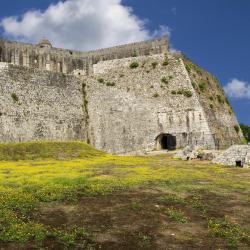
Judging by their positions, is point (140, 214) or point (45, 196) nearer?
point (140, 214)

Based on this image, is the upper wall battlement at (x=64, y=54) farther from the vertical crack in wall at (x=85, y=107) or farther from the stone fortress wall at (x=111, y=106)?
the vertical crack in wall at (x=85, y=107)

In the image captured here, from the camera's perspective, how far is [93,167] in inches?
1250

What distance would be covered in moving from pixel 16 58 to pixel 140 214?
54.8 meters

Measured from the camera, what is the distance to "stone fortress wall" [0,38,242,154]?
162ft

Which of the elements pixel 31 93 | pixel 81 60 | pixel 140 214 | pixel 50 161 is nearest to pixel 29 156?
pixel 50 161

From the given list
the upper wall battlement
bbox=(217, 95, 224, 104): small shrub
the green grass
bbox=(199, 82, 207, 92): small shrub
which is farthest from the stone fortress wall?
the green grass

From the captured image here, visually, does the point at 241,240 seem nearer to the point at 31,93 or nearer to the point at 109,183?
the point at 109,183

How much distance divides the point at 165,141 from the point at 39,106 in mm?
18277

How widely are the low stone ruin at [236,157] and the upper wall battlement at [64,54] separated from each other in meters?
34.1

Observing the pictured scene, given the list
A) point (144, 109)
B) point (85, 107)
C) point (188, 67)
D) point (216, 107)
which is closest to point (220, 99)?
point (216, 107)

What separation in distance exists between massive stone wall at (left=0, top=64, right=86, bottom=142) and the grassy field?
19.0 m

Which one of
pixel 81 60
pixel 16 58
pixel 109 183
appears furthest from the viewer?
pixel 81 60

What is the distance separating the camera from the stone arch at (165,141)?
57.4 metres

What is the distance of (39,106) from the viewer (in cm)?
5069
